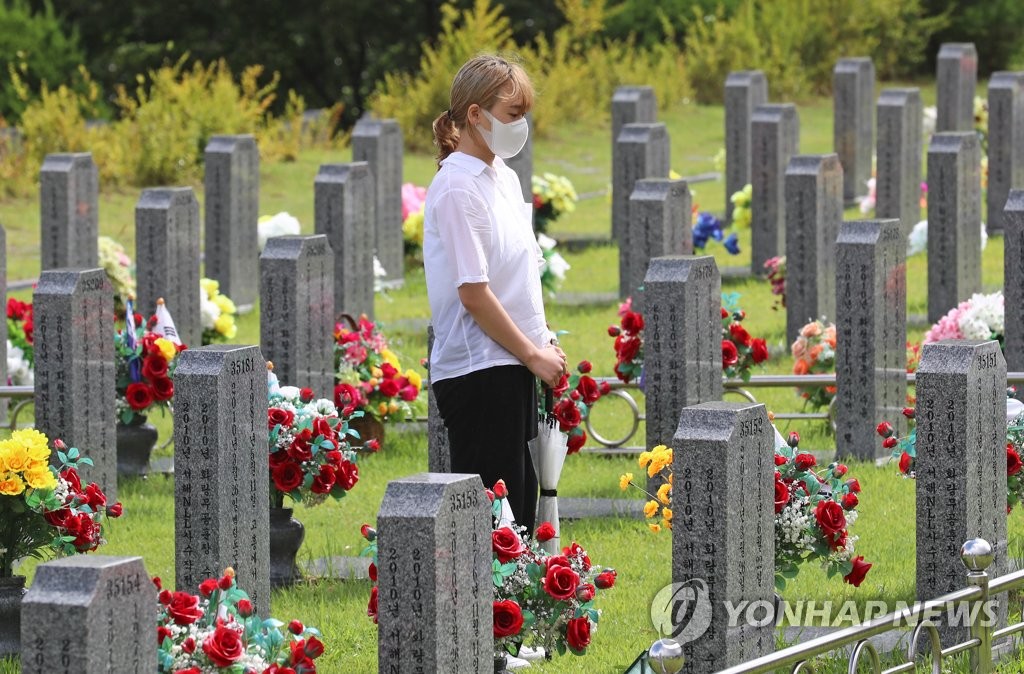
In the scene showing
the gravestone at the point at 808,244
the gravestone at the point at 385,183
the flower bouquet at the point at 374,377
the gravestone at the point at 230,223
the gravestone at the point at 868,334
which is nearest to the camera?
the gravestone at the point at 868,334

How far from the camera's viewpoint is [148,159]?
1934 centimetres

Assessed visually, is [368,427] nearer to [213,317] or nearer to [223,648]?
[213,317]

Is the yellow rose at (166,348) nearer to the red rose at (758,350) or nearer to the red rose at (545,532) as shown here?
the red rose at (758,350)

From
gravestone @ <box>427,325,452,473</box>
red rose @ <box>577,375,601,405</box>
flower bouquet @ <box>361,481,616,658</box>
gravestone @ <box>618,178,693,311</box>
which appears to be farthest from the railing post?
gravestone @ <box>618,178,693,311</box>

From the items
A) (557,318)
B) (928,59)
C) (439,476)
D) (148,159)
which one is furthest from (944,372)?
(928,59)

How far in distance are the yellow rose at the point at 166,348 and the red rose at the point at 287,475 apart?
2019 mm

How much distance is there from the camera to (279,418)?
7.35m

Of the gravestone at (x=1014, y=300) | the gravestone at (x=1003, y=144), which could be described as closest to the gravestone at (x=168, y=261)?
the gravestone at (x=1014, y=300)

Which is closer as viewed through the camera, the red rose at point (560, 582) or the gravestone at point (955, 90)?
the red rose at point (560, 582)

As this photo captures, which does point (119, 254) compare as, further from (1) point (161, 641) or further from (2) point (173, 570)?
(1) point (161, 641)

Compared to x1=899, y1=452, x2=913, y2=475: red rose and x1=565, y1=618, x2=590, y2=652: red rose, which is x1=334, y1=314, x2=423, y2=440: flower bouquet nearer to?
x1=899, y1=452, x2=913, y2=475: red rose

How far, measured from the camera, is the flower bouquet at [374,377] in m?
9.73

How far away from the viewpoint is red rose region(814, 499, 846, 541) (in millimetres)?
6219

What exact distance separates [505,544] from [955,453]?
5.47 feet
